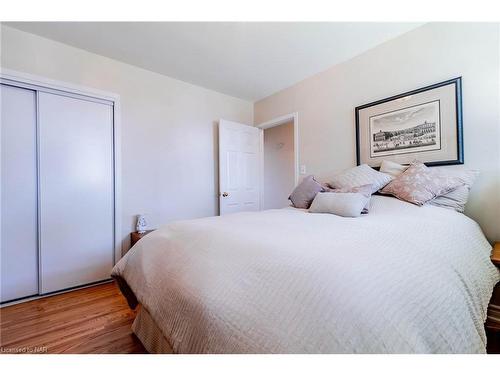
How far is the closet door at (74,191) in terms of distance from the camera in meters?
2.12

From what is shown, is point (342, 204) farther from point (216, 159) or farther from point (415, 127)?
point (216, 159)

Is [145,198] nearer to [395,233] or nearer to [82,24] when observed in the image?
[82,24]

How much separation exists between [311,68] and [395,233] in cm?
237

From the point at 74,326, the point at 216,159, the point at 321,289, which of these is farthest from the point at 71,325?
the point at 216,159

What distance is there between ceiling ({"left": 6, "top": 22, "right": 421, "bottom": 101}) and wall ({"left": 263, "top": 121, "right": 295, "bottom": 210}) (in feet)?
5.97

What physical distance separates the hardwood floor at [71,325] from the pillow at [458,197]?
2.28m

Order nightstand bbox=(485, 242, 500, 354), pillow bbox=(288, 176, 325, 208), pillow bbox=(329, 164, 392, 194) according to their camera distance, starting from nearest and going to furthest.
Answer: nightstand bbox=(485, 242, 500, 354) → pillow bbox=(329, 164, 392, 194) → pillow bbox=(288, 176, 325, 208)

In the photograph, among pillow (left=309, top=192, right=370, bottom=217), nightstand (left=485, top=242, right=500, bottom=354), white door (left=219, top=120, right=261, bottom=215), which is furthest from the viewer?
white door (left=219, top=120, right=261, bottom=215)

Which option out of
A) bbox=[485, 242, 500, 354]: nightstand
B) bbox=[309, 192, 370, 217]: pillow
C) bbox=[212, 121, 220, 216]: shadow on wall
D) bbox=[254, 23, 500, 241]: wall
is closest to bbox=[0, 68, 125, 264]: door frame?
bbox=[212, 121, 220, 216]: shadow on wall

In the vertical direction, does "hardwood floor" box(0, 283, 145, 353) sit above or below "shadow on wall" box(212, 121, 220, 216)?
below

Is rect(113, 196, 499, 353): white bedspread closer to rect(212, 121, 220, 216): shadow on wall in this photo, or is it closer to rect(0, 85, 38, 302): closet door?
rect(0, 85, 38, 302): closet door

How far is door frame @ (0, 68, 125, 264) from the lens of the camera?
1985 mm
